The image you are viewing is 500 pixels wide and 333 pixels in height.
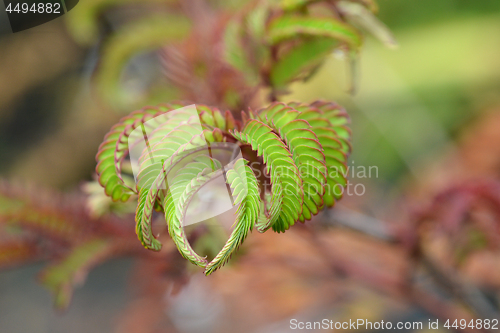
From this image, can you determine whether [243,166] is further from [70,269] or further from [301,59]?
[70,269]

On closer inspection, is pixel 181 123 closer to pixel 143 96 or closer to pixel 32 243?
pixel 32 243

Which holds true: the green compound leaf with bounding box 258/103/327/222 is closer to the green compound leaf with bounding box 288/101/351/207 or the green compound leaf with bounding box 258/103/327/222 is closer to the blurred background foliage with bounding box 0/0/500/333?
the green compound leaf with bounding box 288/101/351/207

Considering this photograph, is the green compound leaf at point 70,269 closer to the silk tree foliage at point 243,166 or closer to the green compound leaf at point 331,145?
the silk tree foliage at point 243,166

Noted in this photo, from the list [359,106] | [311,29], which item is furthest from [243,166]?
[359,106]

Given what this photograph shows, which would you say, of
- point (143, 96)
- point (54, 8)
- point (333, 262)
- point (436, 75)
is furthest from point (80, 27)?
point (436, 75)

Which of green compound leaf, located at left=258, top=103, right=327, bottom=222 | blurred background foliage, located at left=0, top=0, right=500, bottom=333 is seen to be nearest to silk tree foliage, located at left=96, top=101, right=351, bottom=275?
green compound leaf, located at left=258, top=103, right=327, bottom=222
